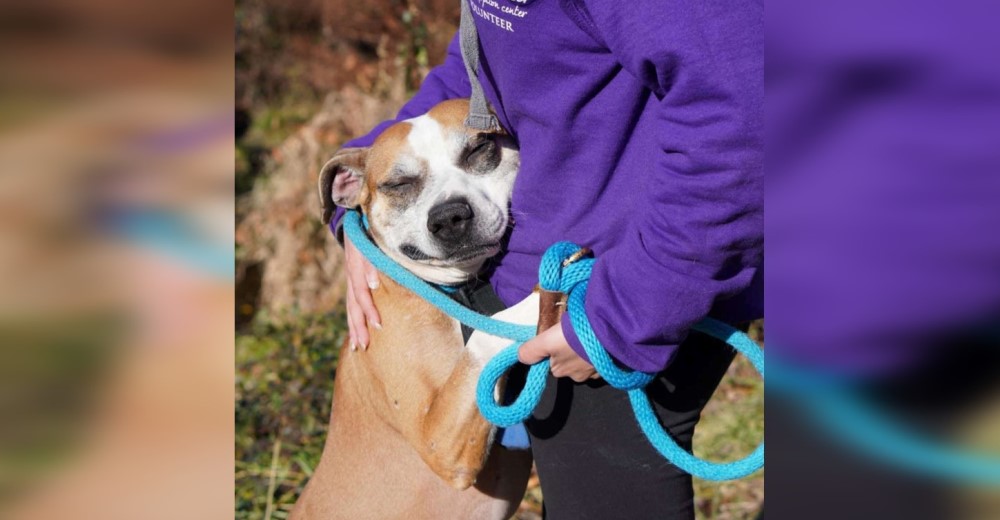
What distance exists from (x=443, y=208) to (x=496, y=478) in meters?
0.92

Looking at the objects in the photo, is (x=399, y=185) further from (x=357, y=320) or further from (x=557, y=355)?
(x=557, y=355)

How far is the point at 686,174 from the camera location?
5.68 feet

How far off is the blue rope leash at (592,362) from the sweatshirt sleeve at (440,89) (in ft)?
3.49

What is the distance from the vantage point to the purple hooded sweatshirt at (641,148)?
164 centimetres

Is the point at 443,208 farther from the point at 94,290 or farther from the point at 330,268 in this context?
the point at 330,268

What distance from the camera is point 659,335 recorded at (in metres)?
1.93

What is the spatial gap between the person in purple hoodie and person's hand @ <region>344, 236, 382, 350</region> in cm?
51

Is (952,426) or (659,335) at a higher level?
(952,426)

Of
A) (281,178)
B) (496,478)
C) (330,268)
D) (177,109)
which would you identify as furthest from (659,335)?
(281,178)

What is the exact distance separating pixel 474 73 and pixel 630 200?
628 millimetres

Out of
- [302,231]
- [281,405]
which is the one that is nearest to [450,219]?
[281,405]

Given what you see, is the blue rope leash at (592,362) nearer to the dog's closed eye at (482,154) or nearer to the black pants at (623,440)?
the black pants at (623,440)

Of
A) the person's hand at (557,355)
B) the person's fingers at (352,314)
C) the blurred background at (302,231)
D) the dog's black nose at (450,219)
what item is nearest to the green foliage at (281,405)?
the blurred background at (302,231)

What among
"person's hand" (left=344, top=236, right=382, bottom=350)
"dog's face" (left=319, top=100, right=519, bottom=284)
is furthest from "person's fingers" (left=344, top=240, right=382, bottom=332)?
"dog's face" (left=319, top=100, right=519, bottom=284)
